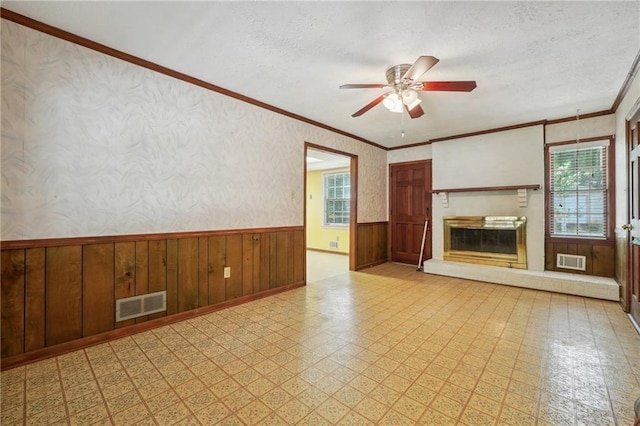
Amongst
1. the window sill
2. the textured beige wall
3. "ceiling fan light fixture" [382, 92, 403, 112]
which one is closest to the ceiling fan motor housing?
"ceiling fan light fixture" [382, 92, 403, 112]

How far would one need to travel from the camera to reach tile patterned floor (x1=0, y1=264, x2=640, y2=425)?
1.65 meters

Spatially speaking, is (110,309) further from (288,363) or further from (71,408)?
(288,363)

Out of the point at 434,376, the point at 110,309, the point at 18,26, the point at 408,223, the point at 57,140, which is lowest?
the point at 434,376

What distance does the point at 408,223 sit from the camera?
6.12 m

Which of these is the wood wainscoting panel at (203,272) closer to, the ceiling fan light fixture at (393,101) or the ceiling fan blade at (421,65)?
the ceiling fan light fixture at (393,101)

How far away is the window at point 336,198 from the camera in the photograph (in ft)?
25.3

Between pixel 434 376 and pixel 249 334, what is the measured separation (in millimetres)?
1642

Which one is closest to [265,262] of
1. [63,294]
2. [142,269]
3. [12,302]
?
[142,269]

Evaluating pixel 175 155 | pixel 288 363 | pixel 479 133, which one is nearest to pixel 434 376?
pixel 288 363

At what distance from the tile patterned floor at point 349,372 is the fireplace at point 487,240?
1452mm

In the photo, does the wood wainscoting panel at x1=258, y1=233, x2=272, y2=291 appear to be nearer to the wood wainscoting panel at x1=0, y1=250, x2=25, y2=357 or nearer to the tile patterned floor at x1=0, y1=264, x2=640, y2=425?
the tile patterned floor at x1=0, y1=264, x2=640, y2=425

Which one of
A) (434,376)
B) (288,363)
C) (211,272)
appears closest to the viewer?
(434,376)

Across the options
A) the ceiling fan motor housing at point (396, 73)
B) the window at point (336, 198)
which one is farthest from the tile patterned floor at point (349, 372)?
the window at point (336, 198)

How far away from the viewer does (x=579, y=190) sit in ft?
13.7
